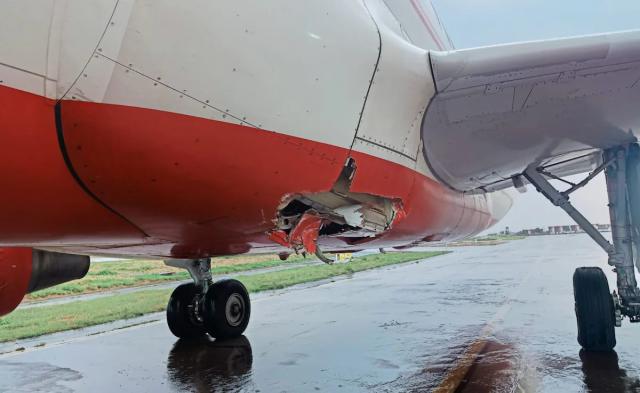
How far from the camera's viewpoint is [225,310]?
7855mm

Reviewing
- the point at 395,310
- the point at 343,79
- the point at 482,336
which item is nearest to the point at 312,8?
the point at 343,79

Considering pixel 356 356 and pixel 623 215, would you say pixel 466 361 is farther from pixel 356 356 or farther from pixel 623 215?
pixel 623 215

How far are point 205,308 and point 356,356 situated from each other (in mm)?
2894

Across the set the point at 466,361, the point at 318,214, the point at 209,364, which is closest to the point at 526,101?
the point at 318,214

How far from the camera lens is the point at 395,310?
1020 centimetres

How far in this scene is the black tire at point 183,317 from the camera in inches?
309

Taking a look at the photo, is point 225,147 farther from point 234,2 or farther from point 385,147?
point 385,147

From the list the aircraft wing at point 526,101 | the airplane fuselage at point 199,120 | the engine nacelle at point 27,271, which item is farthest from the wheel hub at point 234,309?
the airplane fuselage at point 199,120

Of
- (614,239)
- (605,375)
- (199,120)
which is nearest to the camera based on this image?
(199,120)

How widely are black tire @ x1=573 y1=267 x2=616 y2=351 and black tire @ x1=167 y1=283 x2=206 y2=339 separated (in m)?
5.40

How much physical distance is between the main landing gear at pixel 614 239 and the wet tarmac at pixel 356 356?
0.38 meters

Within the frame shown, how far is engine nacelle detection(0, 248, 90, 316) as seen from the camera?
4.98 meters

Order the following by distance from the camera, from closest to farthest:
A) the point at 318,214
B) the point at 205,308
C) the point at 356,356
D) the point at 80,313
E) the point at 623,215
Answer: the point at 318,214 → the point at 623,215 → the point at 356,356 → the point at 205,308 → the point at 80,313

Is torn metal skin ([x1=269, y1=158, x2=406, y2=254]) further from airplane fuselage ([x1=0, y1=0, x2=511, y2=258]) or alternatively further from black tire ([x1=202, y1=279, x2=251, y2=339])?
black tire ([x1=202, y1=279, x2=251, y2=339])
